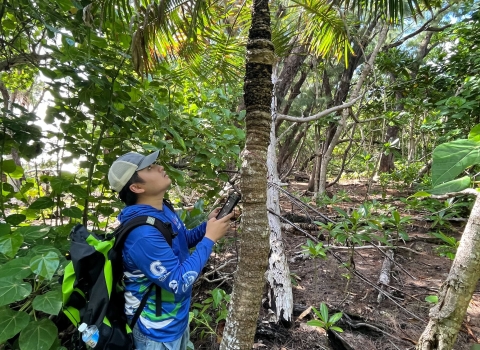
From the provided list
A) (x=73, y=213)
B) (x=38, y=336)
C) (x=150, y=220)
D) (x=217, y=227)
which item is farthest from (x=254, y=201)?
(x=73, y=213)

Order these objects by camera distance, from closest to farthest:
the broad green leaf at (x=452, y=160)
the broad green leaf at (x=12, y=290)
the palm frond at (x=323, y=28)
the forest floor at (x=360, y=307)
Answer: the broad green leaf at (x=452, y=160) < the broad green leaf at (x=12, y=290) < the forest floor at (x=360, y=307) < the palm frond at (x=323, y=28)

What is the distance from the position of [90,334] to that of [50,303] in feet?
0.81

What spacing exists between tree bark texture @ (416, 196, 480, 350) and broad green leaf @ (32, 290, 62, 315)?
1.83m

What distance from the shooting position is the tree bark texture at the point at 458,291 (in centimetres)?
127

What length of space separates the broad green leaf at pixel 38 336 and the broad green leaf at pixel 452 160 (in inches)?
72.5

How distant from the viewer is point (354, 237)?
95.5 inches

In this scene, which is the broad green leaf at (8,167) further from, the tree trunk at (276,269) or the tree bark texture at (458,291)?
the tree bark texture at (458,291)

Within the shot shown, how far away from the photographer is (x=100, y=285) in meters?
1.36

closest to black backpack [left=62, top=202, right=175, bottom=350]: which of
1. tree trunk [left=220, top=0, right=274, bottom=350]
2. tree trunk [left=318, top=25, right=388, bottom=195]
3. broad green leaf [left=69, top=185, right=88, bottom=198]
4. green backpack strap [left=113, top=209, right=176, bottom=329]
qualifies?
green backpack strap [left=113, top=209, right=176, bottom=329]

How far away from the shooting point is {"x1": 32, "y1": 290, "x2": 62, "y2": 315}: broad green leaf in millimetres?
1293

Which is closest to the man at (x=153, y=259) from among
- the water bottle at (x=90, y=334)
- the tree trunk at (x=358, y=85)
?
the water bottle at (x=90, y=334)

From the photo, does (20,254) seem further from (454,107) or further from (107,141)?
(454,107)

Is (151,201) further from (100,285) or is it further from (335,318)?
(335,318)

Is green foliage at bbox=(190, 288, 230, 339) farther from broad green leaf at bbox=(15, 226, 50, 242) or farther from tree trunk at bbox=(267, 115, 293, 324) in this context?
broad green leaf at bbox=(15, 226, 50, 242)
